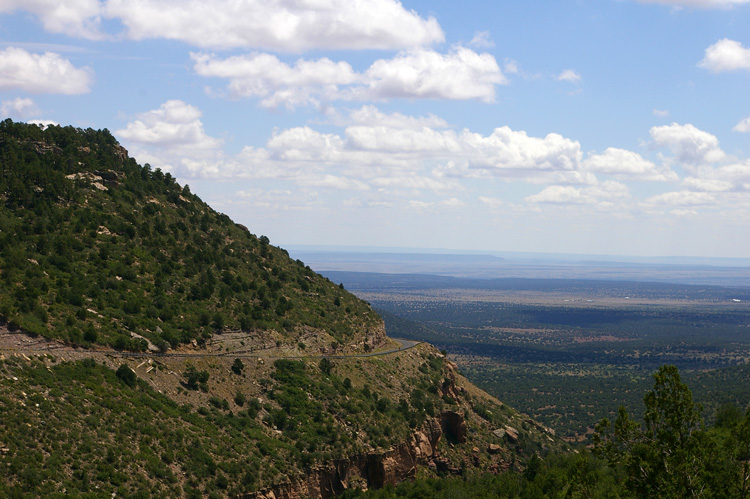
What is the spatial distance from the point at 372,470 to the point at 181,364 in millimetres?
20666

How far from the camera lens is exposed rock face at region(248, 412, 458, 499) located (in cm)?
6303

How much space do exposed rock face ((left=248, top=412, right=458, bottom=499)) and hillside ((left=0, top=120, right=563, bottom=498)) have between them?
175 millimetres

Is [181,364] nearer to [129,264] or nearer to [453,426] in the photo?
[129,264]

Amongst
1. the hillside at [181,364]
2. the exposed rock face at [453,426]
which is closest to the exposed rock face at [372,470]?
the hillside at [181,364]

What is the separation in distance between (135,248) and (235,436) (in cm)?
3076

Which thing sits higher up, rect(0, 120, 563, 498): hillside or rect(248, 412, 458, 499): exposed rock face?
rect(0, 120, 563, 498): hillside

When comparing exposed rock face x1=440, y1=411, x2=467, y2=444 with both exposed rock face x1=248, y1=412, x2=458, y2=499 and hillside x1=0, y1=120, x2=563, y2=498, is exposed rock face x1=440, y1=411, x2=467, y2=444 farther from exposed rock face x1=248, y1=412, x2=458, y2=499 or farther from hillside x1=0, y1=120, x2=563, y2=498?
exposed rock face x1=248, y1=412, x2=458, y2=499

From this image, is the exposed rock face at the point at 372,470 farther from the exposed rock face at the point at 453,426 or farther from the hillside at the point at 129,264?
the hillside at the point at 129,264

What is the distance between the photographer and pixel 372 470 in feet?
233

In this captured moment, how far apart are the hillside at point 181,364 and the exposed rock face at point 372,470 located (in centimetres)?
17

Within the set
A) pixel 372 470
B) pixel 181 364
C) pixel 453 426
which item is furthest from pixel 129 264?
pixel 453 426

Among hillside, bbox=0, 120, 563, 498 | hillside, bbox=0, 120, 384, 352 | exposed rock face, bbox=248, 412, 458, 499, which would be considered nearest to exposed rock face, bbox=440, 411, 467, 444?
hillside, bbox=0, 120, 563, 498

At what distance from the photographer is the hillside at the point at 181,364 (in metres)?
54.0

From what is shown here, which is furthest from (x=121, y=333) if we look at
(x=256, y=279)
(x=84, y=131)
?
(x=84, y=131)
